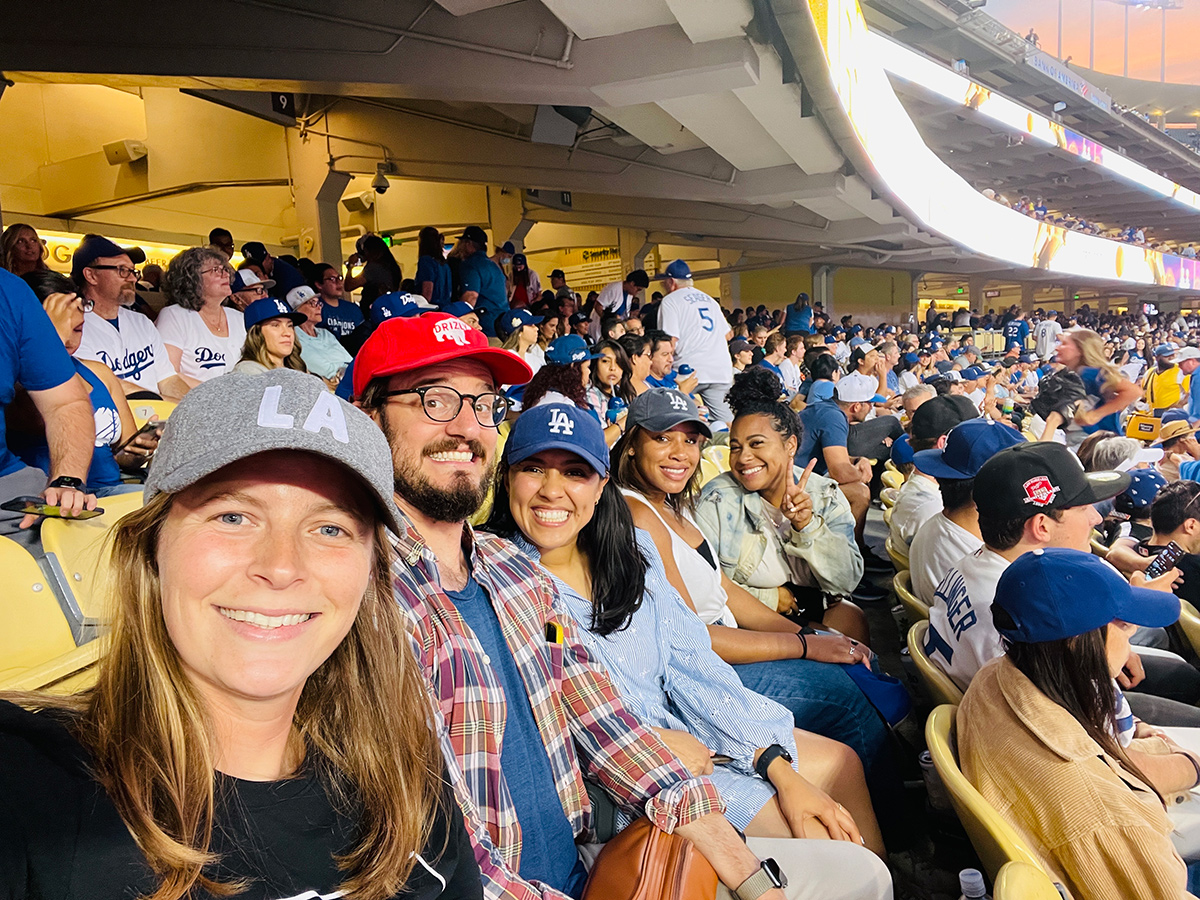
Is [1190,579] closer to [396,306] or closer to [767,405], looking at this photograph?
[767,405]

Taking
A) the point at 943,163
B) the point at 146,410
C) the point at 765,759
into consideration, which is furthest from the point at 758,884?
the point at 943,163

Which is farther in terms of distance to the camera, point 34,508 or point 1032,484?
point 1032,484

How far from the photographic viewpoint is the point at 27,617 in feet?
5.86

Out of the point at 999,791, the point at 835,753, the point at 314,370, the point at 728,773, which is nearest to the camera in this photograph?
the point at 999,791

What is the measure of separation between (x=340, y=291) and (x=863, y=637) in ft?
19.1

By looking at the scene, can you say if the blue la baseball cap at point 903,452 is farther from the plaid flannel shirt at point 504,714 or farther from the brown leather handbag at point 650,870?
the brown leather handbag at point 650,870

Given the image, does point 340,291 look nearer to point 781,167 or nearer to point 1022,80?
point 781,167

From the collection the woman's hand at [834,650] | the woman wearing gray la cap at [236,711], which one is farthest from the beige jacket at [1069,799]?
the woman wearing gray la cap at [236,711]

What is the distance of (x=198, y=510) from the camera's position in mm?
943

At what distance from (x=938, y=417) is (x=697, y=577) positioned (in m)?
2.23

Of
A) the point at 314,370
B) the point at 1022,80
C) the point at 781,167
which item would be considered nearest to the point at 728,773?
the point at 314,370

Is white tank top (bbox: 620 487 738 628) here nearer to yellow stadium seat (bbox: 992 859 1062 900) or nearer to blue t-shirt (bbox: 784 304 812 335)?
yellow stadium seat (bbox: 992 859 1062 900)

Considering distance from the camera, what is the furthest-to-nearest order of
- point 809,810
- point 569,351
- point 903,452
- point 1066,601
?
1. point 569,351
2. point 903,452
3. point 809,810
4. point 1066,601

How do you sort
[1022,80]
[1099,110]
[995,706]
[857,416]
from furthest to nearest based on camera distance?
1. [1099,110]
2. [1022,80]
3. [857,416]
4. [995,706]
